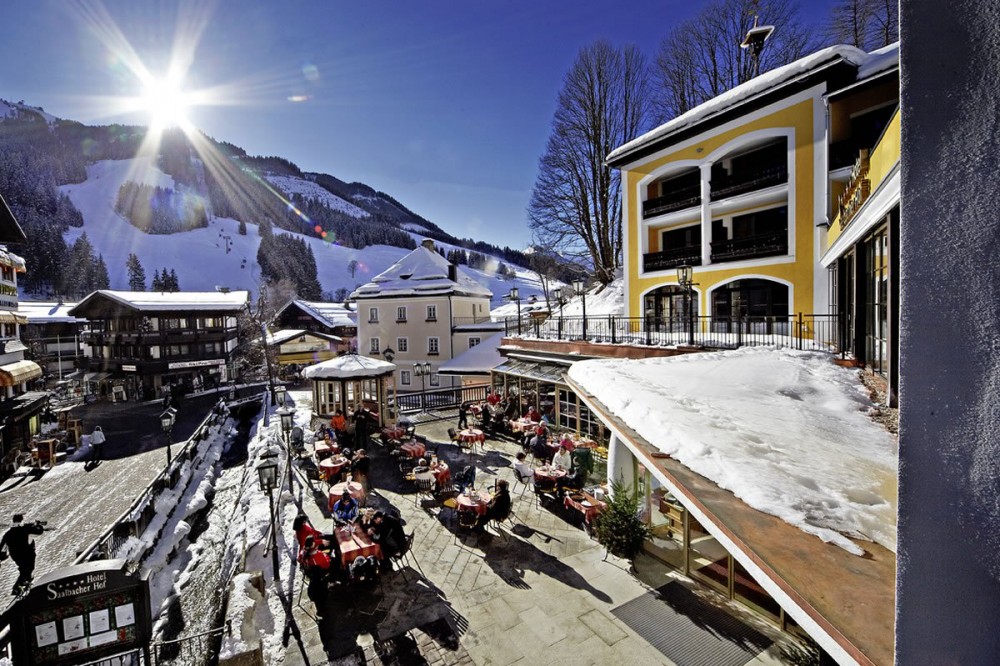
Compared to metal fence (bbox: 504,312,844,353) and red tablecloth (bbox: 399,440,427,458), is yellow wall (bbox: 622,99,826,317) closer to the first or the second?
metal fence (bbox: 504,312,844,353)

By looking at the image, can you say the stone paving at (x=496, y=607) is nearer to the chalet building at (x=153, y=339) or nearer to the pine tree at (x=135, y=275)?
the chalet building at (x=153, y=339)

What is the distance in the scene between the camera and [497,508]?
350 inches

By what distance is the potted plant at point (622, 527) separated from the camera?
24.9 ft

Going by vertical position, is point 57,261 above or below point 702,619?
above

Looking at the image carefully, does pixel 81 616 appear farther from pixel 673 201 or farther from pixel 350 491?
pixel 673 201

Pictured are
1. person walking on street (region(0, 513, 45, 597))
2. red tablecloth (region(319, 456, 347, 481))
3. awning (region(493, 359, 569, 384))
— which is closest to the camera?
person walking on street (region(0, 513, 45, 597))

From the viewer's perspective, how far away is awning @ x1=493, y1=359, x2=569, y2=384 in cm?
1502

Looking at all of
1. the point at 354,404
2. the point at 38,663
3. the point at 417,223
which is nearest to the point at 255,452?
the point at 354,404

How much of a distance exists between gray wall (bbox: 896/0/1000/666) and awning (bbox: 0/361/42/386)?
25.7 metres

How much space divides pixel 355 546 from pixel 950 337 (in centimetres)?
802

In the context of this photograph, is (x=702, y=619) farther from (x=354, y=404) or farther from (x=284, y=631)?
(x=354, y=404)

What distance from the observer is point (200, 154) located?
6580 inches

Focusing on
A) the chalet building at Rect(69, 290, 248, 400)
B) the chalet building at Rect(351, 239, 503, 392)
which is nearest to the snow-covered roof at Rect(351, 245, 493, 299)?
the chalet building at Rect(351, 239, 503, 392)

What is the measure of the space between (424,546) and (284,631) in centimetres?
275
